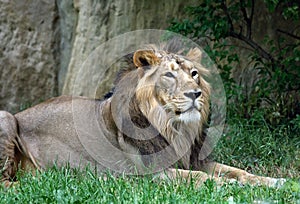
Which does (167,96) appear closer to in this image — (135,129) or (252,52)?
(135,129)

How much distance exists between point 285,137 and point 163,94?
202 centimetres

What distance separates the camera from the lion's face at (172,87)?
5613 millimetres

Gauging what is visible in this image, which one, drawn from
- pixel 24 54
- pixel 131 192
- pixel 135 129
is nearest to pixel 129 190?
pixel 131 192

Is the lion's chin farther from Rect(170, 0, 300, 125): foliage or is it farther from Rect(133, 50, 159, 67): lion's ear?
Rect(170, 0, 300, 125): foliage

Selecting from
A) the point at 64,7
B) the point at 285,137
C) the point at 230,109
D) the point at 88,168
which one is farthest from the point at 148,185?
the point at 64,7

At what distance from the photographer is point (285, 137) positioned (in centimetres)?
724

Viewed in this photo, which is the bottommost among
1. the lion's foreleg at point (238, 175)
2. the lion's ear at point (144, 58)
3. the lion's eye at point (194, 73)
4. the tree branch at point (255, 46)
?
the lion's foreleg at point (238, 175)

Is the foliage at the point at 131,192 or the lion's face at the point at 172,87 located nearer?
the foliage at the point at 131,192

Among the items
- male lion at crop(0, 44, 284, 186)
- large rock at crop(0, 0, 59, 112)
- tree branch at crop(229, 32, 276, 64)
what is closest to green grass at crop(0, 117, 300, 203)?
male lion at crop(0, 44, 284, 186)

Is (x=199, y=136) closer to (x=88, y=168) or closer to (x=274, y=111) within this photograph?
(x=88, y=168)

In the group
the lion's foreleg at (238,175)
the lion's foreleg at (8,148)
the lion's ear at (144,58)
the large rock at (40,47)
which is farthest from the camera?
the large rock at (40,47)

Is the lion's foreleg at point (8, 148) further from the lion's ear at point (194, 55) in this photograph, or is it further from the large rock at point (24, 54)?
the large rock at point (24, 54)

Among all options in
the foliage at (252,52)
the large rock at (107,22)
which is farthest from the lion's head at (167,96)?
the large rock at (107,22)

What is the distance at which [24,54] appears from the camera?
29.6 feet
